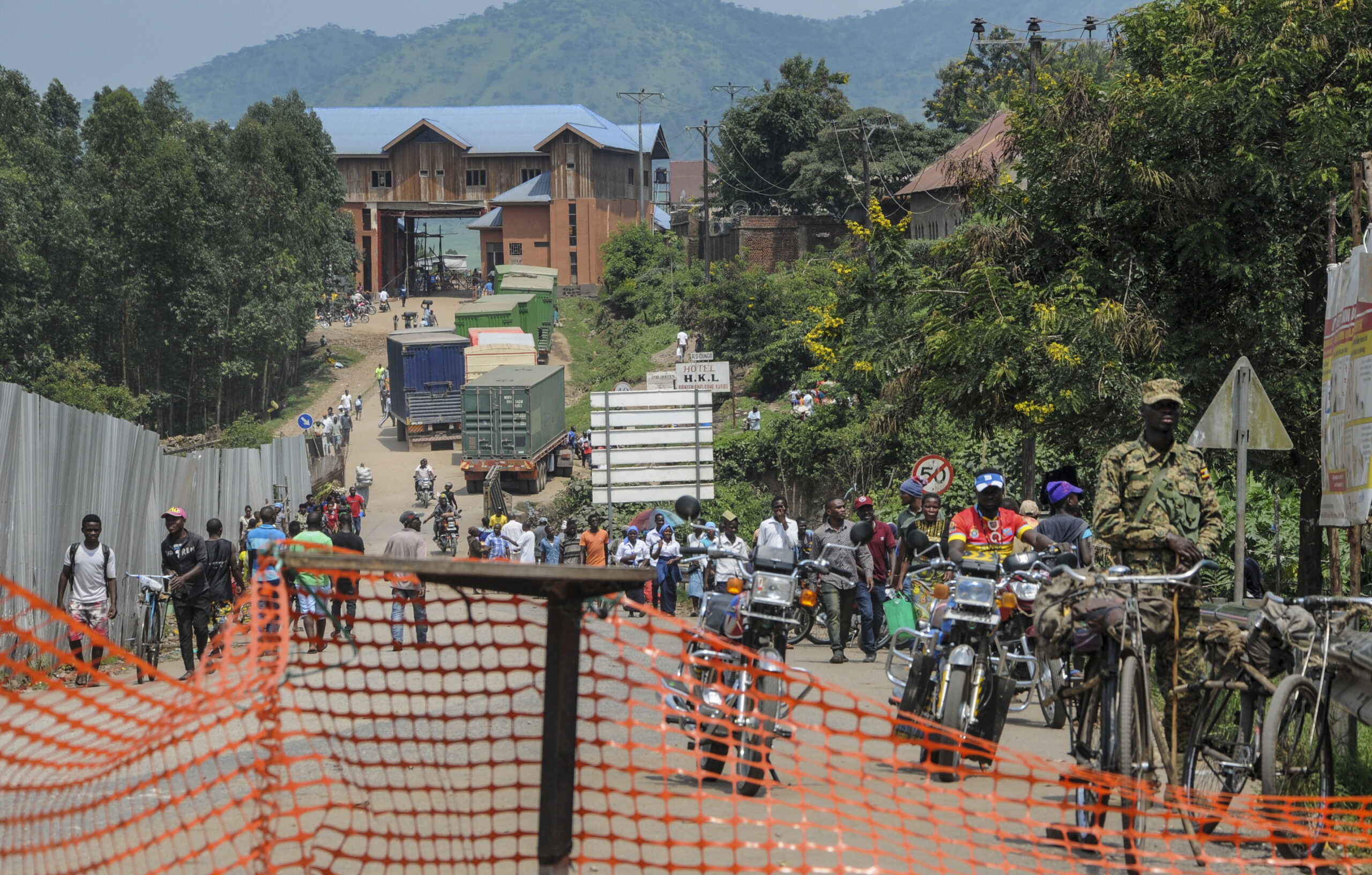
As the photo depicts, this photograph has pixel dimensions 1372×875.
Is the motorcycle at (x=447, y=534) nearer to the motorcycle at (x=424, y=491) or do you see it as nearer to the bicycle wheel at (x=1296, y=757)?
the motorcycle at (x=424, y=491)

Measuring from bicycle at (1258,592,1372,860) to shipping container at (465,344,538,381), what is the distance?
40.7m

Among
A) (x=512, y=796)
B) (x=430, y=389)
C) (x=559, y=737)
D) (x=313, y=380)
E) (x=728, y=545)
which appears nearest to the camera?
(x=559, y=737)

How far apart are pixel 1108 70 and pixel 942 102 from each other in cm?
5242

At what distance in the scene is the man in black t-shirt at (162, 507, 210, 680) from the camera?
11.4 metres

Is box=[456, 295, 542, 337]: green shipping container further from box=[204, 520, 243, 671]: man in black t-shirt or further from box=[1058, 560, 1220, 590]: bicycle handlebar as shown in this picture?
box=[1058, 560, 1220, 590]: bicycle handlebar

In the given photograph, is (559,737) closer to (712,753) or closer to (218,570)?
(712,753)

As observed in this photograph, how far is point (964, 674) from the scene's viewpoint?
676cm

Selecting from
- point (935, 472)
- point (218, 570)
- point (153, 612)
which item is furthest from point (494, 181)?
point (218, 570)

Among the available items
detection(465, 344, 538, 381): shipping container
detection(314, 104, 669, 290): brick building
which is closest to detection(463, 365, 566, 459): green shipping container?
detection(465, 344, 538, 381): shipping container

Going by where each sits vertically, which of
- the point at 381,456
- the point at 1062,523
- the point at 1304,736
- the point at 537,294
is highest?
the point at 537,294

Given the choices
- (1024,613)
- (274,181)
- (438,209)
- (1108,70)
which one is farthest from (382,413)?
(1024,613)

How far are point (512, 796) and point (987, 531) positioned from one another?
380 centimetres

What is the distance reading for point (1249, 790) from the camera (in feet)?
21.2

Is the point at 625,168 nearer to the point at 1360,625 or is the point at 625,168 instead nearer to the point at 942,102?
the point at 942,102
